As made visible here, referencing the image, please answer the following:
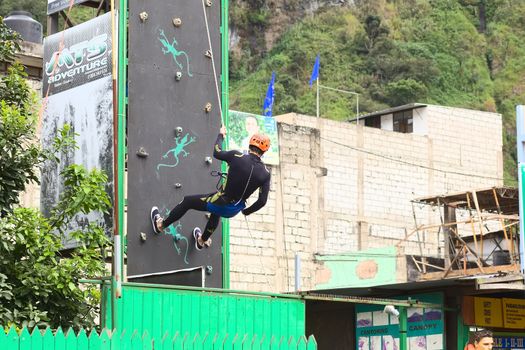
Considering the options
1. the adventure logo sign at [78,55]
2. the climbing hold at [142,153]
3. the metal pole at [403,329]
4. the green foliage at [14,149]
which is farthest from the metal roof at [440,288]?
the green foliage at [14,149]

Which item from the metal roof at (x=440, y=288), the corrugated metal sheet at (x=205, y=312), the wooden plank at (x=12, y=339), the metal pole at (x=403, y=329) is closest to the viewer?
the wooden plank at (x=12, y=339)

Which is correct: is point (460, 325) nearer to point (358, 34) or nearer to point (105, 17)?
point (105, 17)

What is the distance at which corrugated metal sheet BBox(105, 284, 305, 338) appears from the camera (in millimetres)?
14109

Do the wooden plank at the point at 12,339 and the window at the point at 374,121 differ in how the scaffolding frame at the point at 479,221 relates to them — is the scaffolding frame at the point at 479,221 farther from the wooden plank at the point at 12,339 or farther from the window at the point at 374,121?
the window at the point at 374,121

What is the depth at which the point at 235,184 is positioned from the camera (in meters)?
15.5

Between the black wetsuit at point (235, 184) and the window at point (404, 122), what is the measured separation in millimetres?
27374

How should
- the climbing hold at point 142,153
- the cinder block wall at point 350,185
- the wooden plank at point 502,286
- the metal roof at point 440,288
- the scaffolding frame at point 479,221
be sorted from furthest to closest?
the cinder block wall at point 350,185, the scaffolding frame at point 479,221, the metal roof at point 440,288, the wooden plank at point 502,286, the climbing hold at point 142,153

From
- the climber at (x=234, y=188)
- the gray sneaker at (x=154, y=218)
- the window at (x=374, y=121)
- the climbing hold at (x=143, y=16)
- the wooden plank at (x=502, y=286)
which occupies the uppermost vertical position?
the window at (x=374, y=121)

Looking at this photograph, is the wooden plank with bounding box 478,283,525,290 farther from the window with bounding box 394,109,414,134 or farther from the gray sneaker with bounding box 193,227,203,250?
the window with bounding box 394,109,414,134

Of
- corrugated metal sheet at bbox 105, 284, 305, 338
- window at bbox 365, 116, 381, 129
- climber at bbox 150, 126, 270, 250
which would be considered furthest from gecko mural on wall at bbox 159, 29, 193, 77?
window at bbox 365, 116, 381, 129

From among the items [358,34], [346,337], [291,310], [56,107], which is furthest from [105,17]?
[358,34]

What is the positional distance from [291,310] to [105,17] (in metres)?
4.90

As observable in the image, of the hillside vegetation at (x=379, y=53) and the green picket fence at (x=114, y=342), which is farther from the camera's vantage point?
the hillside vegetation at (x=379, y=53)

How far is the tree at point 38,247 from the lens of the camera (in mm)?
12516
